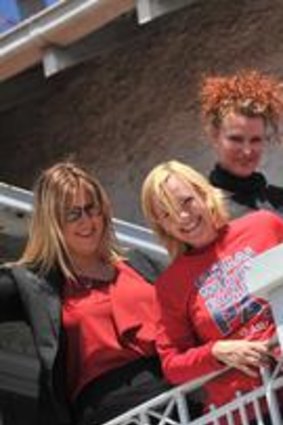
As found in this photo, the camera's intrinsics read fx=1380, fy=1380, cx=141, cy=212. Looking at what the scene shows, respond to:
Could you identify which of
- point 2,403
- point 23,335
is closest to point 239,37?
Result: point 23,335

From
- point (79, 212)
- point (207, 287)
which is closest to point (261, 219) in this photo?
point (207, 287)

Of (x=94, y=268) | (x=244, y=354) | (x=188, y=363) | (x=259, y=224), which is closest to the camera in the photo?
(x=244, y=354)

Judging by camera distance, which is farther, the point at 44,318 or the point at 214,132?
the point at 214,132

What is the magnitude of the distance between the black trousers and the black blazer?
0.25ft

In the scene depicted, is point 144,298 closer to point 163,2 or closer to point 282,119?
point 282,119

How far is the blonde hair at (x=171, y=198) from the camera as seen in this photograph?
4344 mm

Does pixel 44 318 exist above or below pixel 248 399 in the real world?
above

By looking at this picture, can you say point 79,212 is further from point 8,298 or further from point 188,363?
point 188,363

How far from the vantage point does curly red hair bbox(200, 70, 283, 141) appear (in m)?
4.99

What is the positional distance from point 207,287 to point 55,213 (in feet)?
2.35

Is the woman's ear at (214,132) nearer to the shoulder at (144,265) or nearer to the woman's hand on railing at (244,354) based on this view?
the shoulder at (144,265)

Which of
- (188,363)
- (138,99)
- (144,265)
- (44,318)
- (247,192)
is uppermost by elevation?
(138,99)

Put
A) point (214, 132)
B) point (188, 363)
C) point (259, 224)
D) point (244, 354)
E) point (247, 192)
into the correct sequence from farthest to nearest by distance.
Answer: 1. point (214, 132)
2. point (247, 192)
3. point (259, 224)
4. point (188, 363)
5. point (244, 354)

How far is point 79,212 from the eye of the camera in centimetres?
468
